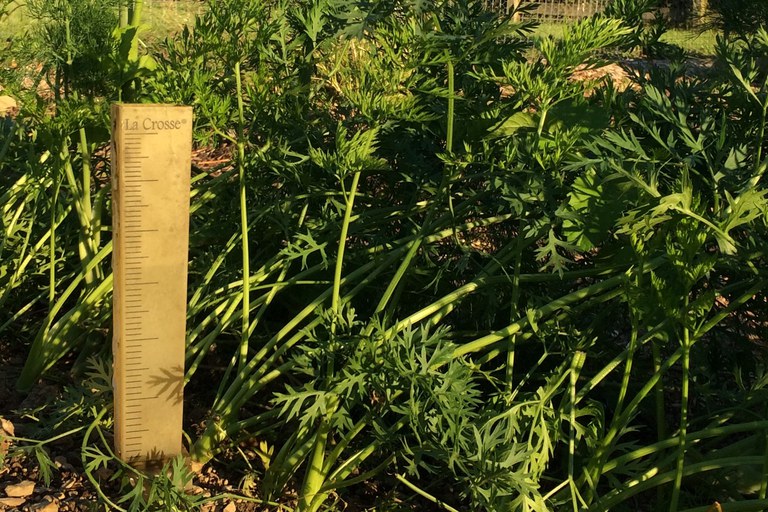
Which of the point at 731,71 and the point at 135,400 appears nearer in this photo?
the point at 135,400

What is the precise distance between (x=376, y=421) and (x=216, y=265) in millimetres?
764

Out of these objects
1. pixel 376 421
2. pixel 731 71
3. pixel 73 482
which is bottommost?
pixel 73 482

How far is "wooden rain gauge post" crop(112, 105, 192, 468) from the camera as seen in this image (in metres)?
2.17

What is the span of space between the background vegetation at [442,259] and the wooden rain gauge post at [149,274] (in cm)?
13

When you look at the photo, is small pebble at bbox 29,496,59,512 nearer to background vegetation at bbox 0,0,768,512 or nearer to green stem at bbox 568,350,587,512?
background vegetation at bbox 0,0,768,512

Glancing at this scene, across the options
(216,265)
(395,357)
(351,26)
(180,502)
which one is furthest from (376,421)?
(351,26)

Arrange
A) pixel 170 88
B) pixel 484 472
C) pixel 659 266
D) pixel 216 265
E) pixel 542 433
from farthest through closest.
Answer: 1. pixel 216 265
2. pixel 170 88
3. pixel 659 266
4. pixel 542 433
5. pixel 484 472

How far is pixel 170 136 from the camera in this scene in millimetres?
2189

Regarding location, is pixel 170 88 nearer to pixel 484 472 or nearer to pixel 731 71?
pixel 484 472

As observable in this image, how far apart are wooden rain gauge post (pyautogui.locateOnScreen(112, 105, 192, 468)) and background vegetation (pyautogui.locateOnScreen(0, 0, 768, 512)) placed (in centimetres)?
13

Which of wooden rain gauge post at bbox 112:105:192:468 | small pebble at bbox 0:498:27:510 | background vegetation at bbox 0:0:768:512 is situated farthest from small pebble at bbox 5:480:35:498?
wooden rain gauge post at bbox 112:105:192:468

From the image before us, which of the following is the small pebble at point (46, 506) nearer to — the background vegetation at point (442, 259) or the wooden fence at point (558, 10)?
the background vegetation at point (442, 259)

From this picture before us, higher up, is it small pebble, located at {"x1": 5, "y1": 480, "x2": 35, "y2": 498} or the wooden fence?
the wooden fence

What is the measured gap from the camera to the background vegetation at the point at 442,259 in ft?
6.98
